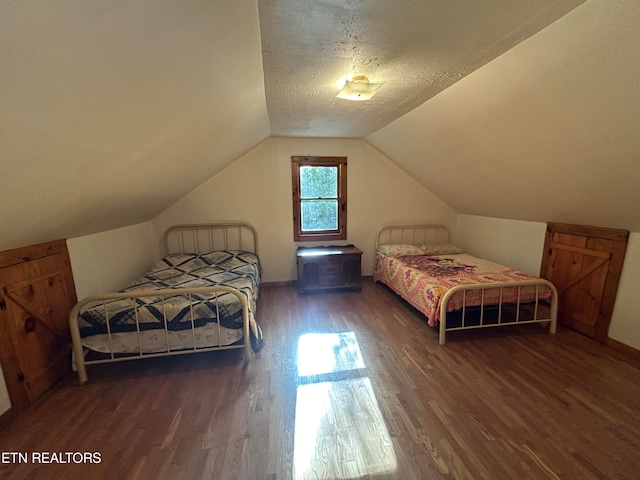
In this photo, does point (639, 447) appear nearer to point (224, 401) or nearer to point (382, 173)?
point (224, 401)

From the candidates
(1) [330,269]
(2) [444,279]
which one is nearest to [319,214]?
(1) [330,269]

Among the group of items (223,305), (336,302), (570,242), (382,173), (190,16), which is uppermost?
(190,16)

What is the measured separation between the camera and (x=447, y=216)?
442cm

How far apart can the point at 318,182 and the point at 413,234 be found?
1739 mm

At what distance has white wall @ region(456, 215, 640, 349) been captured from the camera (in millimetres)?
2258

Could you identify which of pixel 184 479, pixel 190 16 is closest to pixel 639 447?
pixel 184 479

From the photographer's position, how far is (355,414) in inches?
67.6

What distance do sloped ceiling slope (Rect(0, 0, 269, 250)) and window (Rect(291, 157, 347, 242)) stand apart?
5.75ft

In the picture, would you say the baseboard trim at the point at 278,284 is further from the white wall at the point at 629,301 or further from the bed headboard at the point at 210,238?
the white wall at the point at 629,301

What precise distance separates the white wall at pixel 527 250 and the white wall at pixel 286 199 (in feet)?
1.59

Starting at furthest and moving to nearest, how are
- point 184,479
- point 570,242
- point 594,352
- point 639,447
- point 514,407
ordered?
1. point 570,242
2. point 594,352
3. point 514,407
4. point 639,447
5. point 184,479

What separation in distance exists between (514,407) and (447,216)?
315cm

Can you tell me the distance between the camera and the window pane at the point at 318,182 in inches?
158

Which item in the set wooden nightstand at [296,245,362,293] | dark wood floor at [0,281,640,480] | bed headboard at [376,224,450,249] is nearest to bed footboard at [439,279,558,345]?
dark wood floor at [0,281,640,480]
